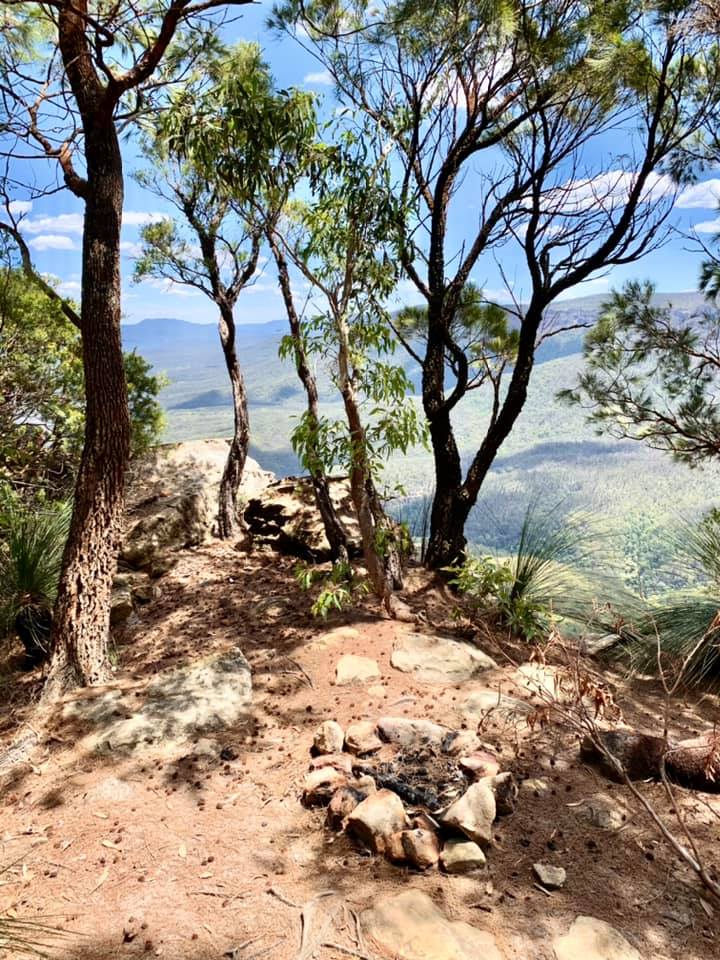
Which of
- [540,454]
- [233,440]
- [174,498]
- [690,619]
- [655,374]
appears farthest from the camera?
[540,454]

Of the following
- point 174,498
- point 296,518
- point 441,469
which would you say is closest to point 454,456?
point 441,469

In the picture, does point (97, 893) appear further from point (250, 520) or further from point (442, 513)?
point (250, 520)

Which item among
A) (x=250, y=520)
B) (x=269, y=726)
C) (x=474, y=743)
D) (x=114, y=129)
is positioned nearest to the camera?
(x=474, y=743)

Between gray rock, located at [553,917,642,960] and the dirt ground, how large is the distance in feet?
0.10

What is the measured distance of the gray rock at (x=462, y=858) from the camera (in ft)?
6.55

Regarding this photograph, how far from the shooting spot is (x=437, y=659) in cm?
365

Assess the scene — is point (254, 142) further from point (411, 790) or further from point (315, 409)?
point (411, 790)

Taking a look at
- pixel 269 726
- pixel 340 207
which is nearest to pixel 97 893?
pixel 269 726

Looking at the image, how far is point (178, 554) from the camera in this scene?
570cm

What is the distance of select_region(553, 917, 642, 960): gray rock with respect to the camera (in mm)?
1708

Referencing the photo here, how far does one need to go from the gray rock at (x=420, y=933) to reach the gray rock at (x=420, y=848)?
0.44 ft

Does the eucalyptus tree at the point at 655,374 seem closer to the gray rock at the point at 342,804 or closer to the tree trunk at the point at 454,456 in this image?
the tree trunk at the point at 454,456

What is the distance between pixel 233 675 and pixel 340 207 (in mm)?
2770

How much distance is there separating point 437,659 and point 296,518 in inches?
103
